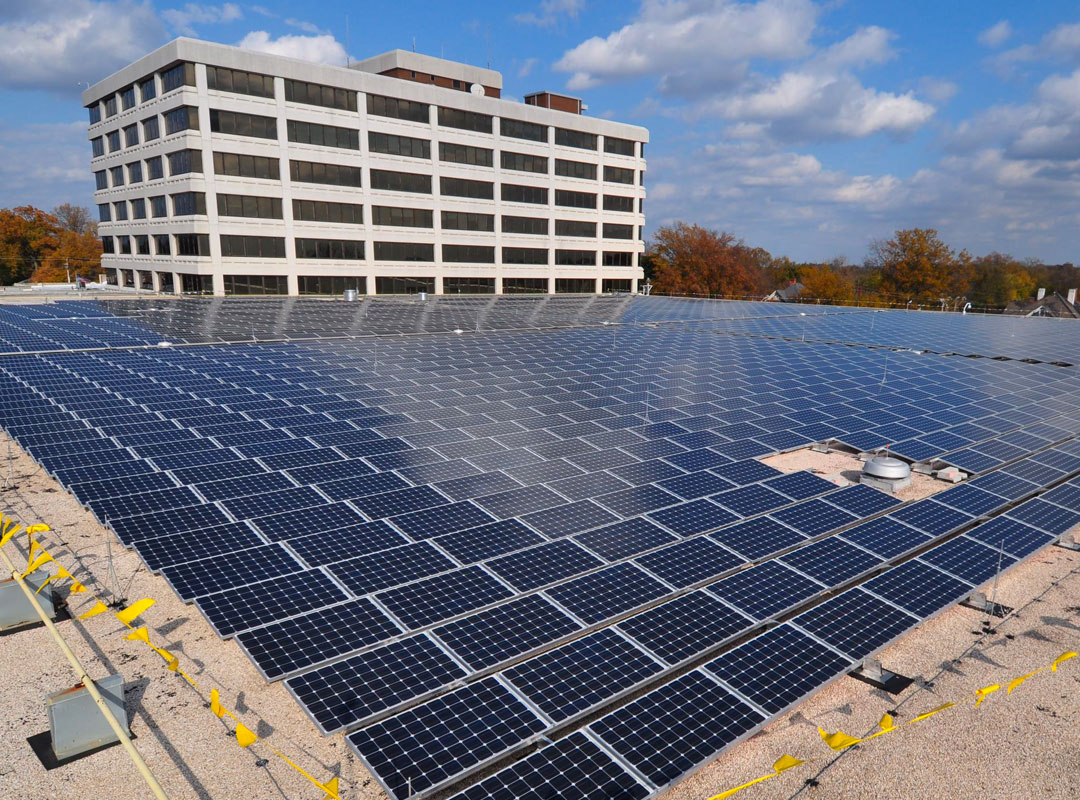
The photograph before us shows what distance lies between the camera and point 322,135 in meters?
67.8

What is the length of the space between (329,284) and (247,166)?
13185 mm

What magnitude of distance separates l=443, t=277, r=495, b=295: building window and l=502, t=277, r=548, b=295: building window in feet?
7.11

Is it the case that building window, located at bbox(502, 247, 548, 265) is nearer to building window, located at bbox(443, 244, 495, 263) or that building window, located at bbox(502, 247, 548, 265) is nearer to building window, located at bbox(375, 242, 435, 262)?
building window, located at bbox(443, 244, 495, 263)

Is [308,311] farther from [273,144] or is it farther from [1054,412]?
[1054,412]

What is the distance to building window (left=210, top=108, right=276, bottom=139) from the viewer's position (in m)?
62.2

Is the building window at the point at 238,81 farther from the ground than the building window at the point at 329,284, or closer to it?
farther from the ground

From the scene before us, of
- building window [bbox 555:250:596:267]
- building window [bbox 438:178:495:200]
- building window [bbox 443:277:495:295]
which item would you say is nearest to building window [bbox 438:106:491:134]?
building window [bbox 438:178:495:200]

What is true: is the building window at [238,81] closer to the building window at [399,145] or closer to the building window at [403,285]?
the building window at [399,145]

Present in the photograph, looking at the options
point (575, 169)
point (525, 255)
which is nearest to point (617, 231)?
point (575, 169)

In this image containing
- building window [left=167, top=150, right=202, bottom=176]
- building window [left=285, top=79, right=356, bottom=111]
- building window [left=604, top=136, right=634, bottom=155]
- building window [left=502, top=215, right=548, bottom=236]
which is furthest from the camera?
building window [left=604, top=136, right=634, bottom=155]

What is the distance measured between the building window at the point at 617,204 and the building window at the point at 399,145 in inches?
1074

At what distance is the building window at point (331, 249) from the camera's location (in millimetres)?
68375

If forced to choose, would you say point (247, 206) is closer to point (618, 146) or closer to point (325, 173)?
point (325, 173)

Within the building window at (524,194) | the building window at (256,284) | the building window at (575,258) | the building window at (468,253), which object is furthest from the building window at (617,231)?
the building window at (256,284)
